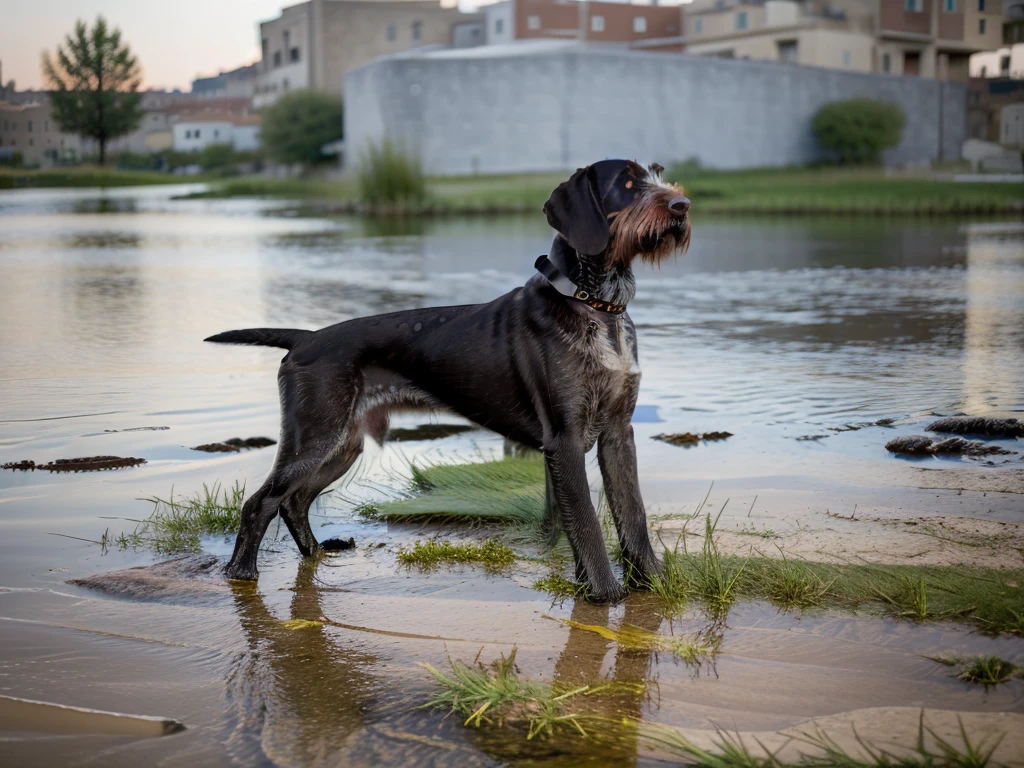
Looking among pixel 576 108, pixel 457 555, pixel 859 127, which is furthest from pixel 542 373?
pixel 859 127

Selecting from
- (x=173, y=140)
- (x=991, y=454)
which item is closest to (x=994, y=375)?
(x=991, y=454)

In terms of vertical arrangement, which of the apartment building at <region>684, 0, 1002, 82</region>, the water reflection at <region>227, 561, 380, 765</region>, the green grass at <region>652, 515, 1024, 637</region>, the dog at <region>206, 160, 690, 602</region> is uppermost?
the apartment building at <region>684, 0, 1002, 82</region>

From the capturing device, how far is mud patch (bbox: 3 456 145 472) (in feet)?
21.7

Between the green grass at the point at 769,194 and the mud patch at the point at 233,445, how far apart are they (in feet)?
79.3

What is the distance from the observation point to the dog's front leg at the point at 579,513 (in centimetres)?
444

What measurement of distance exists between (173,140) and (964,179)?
48095 mm


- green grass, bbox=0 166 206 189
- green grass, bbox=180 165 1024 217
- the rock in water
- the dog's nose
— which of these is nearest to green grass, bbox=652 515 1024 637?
the dog's nose

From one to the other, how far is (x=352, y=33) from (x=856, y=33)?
34.7 metres

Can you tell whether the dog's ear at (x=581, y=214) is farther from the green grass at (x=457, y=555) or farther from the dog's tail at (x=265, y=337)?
the green grass at (x=457, y=555)

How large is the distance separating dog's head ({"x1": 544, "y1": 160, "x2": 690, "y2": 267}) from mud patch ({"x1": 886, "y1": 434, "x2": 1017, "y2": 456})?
9.60 ft

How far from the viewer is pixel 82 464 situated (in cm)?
666

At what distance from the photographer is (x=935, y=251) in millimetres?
20891

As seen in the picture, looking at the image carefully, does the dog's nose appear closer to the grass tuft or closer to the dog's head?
the dog's head

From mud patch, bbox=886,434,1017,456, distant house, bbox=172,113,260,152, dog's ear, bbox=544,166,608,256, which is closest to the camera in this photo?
dog's ear, bbox=544,166,608,256
